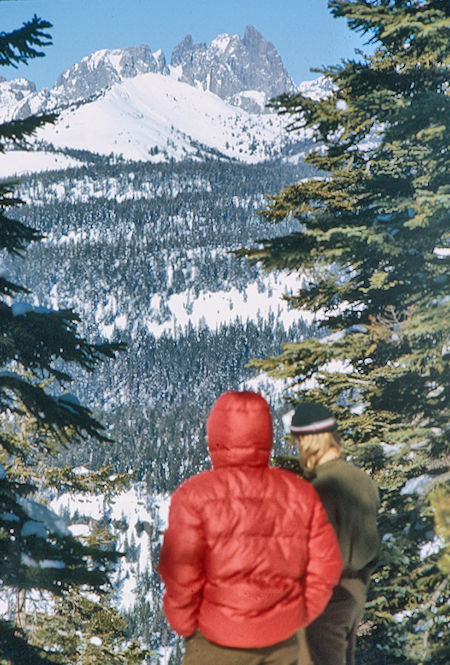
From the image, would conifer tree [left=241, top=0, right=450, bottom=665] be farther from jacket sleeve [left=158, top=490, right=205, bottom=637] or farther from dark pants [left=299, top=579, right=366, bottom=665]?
jacket sleeve [left=158, top=490, right=205, bottom=637]

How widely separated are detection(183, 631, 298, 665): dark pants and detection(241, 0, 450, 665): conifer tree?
3.23m

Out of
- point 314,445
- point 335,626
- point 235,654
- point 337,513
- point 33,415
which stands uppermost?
point 314,445

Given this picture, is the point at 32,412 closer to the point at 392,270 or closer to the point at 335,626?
the point at 335,626

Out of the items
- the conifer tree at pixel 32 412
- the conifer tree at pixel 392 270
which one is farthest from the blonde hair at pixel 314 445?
the conifer tree at pixel 32 412

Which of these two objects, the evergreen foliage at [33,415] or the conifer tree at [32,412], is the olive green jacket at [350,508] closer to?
the evergreen foliage at [33,415]

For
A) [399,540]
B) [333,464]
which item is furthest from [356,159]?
[333,464]

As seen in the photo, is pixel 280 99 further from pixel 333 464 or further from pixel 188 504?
pixel 188 504

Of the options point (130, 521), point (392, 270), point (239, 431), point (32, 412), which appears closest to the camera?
point (239, 431)

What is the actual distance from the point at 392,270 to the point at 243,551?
630 cm

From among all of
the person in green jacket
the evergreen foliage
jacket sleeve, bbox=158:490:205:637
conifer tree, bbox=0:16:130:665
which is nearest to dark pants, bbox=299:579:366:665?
the person in green jacket

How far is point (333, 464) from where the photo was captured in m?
4.38

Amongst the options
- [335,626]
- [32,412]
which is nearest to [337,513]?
[335,626]

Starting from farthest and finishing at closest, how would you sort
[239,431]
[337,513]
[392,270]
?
[392,270] < [337,513] < [239,431]

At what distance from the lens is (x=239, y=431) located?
341 centimetres
